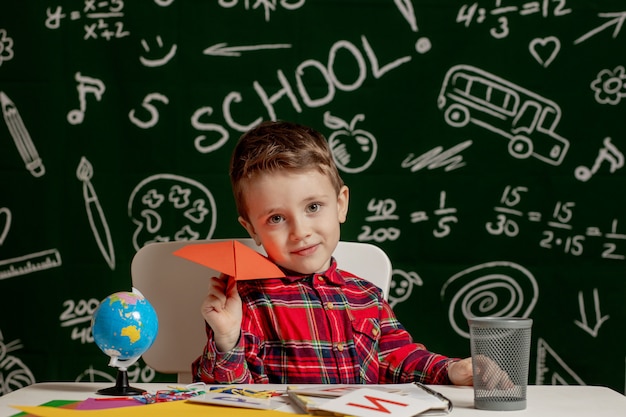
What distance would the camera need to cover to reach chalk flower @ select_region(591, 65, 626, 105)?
232 cm

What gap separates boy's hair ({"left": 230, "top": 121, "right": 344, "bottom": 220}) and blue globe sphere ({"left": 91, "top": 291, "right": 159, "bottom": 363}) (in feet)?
1.49

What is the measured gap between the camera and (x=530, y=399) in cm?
113

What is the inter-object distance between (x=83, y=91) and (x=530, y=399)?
1.66 meters

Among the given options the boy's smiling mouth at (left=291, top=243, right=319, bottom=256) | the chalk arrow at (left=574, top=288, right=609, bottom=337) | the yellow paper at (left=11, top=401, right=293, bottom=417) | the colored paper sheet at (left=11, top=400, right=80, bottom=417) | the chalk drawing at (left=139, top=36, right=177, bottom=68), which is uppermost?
the chalk drawing at (left=139, top=36, right=177, bottom=68)

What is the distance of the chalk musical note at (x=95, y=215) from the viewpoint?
2297 millimetres

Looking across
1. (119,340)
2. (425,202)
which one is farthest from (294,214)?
(425,202)

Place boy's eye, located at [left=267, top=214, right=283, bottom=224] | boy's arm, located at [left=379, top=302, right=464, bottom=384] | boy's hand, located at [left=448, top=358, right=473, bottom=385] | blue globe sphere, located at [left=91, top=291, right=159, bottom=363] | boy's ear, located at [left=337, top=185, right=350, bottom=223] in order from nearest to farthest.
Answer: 1. blue globe sphere, located at [left=91, top=291, right=159, bottom=363]
2. boy's hand, located at [left=448, top=358, right=473, bottom=385]
3. boy's arm, located at [left=379, top=302, right=464, bottom=384]
4. boy's eye, located at [left=267, top=214, right=283, bottom=224]
5. boy's ear, located at [left=337, top=185, right=350, bottom=223]

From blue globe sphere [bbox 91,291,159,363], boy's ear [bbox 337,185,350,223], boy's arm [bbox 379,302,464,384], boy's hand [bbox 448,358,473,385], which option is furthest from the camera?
boy's ear [bbox 337,185,350,223]

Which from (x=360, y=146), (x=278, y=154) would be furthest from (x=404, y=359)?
(x=360, y=146)

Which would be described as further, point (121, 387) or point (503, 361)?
point (121, 387)

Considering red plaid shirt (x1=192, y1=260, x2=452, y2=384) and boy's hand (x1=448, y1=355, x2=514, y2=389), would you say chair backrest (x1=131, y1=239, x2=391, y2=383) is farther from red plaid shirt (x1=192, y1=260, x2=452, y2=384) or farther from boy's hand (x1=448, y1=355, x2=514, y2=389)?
boy's hand (x1=448, y1=355, x2=514, y2=389)

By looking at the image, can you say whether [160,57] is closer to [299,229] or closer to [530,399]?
[299,229]

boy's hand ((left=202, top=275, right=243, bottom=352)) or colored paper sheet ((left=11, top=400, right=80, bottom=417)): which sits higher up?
boy's hand ((left=202, top=275, right=243, bottom=352))

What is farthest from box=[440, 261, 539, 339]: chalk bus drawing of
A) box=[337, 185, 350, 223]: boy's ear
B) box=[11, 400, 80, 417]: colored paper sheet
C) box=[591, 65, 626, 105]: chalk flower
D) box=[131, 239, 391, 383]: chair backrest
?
box=[11, 400, 80, 417]: colored paper sheet
